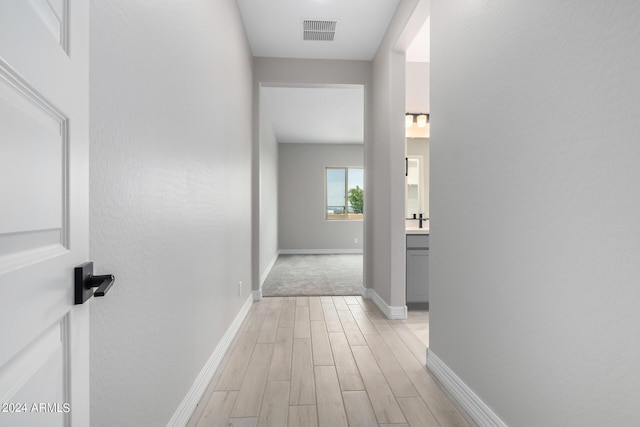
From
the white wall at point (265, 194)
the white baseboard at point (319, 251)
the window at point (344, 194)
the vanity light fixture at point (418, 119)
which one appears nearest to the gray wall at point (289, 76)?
the white wall at point (265, 194)

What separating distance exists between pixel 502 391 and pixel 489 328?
0.25 metres

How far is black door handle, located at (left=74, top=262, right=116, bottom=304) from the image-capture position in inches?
26.2

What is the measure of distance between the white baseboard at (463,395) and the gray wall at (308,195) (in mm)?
6294

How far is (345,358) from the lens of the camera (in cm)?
232

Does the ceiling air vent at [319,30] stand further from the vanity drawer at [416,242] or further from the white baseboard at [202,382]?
the white baseboard at [202,382]

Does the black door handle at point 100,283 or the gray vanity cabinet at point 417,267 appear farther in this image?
the gray vanity cabinet at point 417,267

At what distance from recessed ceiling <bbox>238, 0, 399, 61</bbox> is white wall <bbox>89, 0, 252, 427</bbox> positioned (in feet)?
2.65

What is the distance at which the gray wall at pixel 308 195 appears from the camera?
27.3 ft

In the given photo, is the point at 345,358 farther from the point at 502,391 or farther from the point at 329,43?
the point at 329,43

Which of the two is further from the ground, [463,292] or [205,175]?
[205,175]

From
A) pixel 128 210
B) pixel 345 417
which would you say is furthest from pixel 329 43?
pixel 345 417

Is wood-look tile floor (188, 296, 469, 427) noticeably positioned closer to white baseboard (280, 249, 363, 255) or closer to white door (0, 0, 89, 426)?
white door (0, 0, 89, 426)

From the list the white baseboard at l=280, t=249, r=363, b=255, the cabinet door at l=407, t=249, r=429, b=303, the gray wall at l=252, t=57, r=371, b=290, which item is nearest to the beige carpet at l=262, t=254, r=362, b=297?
the white baseboard at l=280, t=249, r=363, b=255

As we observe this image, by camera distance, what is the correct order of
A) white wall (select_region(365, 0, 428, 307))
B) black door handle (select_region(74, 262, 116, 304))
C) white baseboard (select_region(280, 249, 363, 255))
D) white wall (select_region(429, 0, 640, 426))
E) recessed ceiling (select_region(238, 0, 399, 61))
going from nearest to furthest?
black door handle (select_region(74, 262, 116, 304))
white wall (select_region(429, 0, 640, 426))
recessed ceiling (select_region(238, 0, 399, 61))
white wall (select_region(365, 0, 428, 307))
white baseboard (select_region(280, 249, 363, 255))
